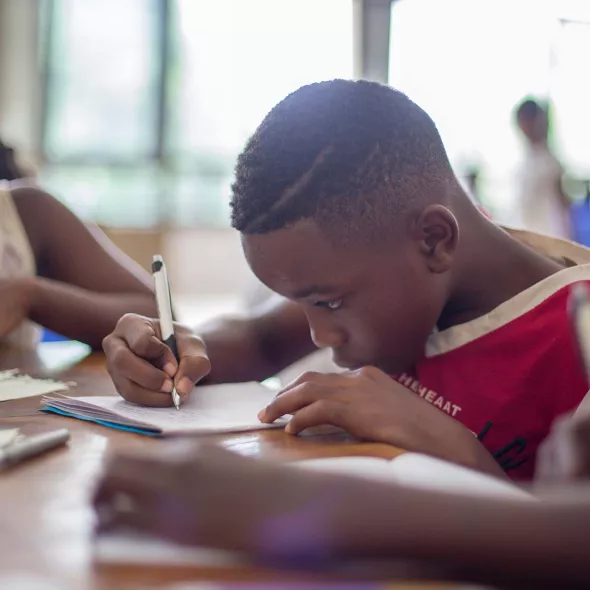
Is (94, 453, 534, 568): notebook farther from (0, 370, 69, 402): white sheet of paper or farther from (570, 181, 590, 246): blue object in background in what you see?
(570, 181, 590, 246): blue object in background

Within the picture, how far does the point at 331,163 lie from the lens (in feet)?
2.38

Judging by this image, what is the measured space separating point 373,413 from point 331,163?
26 cm

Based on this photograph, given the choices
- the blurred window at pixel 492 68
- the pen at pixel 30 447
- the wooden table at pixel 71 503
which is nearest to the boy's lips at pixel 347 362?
the wooden table at pixel 71 503

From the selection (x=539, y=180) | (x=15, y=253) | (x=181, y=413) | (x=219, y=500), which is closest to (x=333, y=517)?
(x=219, y=500)

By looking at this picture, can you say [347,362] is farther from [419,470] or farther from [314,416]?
[419,470]

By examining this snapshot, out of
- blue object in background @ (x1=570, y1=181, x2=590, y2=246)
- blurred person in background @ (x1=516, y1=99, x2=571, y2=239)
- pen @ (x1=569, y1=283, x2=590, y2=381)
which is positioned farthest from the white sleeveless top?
blue object in background @ (x1=570, y1=181, x2=590, y2=246)

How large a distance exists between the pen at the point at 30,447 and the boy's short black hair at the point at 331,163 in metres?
0.30

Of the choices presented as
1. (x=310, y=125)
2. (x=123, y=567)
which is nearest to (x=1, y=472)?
(x=123, y=567)

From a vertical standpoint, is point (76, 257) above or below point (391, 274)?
below

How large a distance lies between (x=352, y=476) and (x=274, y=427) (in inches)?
12.4

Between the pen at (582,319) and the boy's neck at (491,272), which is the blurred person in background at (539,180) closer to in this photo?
the boy's neck at (491,272)

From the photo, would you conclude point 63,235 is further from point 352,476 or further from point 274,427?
point 352,476

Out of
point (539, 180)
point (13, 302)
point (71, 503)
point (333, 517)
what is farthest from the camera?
point (539, 180)

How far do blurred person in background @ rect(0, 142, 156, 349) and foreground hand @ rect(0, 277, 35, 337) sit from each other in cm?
1
